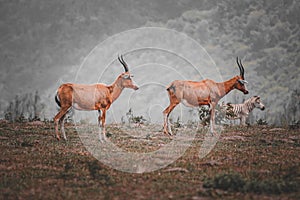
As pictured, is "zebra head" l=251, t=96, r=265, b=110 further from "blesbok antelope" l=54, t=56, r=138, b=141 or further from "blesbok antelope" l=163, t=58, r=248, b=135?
"blesbok antelope" l=54, t=56, r=138, b=141

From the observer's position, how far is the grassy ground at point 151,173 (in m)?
13.3

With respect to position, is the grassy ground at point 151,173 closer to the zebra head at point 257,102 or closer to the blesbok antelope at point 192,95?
the blesbok antelope at point 192,95

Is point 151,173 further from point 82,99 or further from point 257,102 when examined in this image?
point 257,102

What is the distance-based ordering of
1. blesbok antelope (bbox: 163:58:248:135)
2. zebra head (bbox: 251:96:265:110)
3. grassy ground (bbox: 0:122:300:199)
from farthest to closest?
zebra head (bbox: 251:96:265:110) → blesbok antelope (bbox: 163:58:248:135) → grassy ground (bbox: 0:122:300:199)

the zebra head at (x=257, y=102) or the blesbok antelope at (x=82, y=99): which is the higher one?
the zebra head at (x=257, y=102)

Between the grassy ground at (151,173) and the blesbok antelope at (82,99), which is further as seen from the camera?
the blesbok antelope at (82,99)

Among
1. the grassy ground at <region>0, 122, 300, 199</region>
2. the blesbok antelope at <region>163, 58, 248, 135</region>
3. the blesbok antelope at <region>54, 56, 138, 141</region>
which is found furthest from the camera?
the blesbok antelope at <region>163, 58, 248, 135</region>

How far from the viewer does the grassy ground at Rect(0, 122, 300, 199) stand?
43.7 feet

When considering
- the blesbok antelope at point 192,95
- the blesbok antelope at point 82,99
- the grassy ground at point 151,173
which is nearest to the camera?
the grassy ground at point 151,173

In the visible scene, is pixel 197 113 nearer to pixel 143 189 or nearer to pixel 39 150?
pixel 39 150

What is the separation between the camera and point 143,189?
45.2ft

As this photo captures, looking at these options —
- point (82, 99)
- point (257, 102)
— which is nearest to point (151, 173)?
point (82, 99)

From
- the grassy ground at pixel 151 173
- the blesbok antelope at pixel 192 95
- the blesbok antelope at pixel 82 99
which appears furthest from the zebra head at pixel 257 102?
the blesbok antelope at pixel 82 99

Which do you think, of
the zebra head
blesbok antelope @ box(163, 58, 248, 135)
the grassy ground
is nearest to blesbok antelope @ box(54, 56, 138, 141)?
the grassy ground
